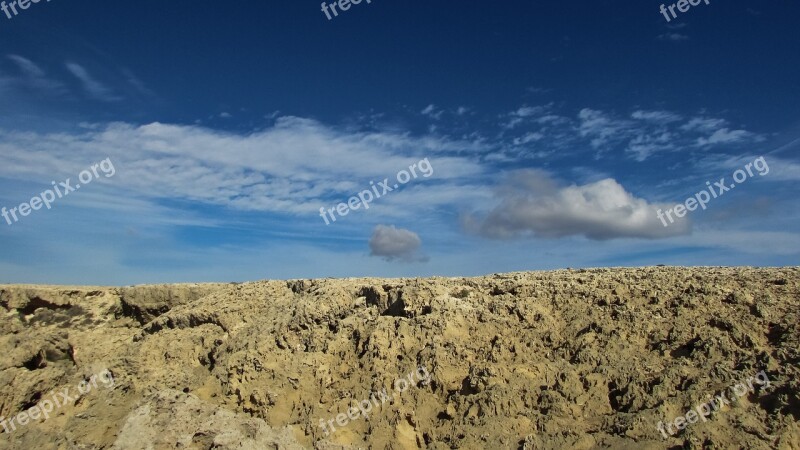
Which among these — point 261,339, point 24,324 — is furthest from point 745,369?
point 24,324

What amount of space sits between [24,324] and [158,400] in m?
7.98

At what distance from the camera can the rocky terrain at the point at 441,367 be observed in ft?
31.9

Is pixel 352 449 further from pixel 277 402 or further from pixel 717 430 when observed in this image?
pixel 717 430

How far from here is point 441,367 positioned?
1126cm

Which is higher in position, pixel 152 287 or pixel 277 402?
pixel 152 287

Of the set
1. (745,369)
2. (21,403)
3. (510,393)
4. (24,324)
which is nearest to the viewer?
(745,369)

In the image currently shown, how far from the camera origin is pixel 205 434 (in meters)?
10.7

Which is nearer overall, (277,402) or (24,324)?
(277,402)

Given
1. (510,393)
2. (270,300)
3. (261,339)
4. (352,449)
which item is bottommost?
(352,449)

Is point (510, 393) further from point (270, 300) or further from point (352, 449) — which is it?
point (270, 300)

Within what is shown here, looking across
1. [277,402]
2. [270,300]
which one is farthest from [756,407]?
[270,300]

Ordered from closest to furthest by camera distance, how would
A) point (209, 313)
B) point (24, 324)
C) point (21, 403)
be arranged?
1. point (21, 403)
2. point (209, 313)
3. point (24, 324)

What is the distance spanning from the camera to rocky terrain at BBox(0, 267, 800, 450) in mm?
9719

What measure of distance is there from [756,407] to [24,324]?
19.8m
